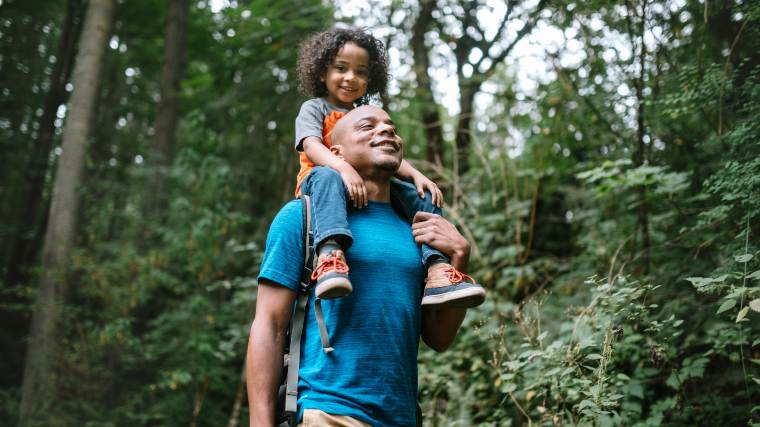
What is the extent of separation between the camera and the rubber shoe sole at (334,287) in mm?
2104

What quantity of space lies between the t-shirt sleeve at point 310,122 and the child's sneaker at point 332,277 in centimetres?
93

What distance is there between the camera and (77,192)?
891cm

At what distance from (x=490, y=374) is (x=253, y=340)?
3116 millimetres

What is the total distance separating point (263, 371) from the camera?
7.30 ft

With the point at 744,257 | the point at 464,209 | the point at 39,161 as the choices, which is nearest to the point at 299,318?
the point at 744,257

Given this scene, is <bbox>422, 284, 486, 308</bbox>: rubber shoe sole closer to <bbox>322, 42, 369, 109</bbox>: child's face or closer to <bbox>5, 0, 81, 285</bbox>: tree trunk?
<bbox>322, 42, 369, 109</bbox>: child's face

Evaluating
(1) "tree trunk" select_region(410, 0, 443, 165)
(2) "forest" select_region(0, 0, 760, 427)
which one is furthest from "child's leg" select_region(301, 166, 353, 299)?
(1) "tree trunk" select_region(410, 0, 443, 165)

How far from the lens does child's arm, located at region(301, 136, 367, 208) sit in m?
2.50

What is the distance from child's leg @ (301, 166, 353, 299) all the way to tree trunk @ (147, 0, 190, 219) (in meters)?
7.70

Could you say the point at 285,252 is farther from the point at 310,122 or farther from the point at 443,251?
the point at 310,122

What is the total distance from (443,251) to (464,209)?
425 cm

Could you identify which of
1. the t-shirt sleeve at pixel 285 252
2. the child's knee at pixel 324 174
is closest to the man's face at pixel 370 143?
the child's knee at pixel 324 174

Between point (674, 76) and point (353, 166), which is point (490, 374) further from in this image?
point (353, 166)

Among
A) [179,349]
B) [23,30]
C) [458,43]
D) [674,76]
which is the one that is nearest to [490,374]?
[674,76]
